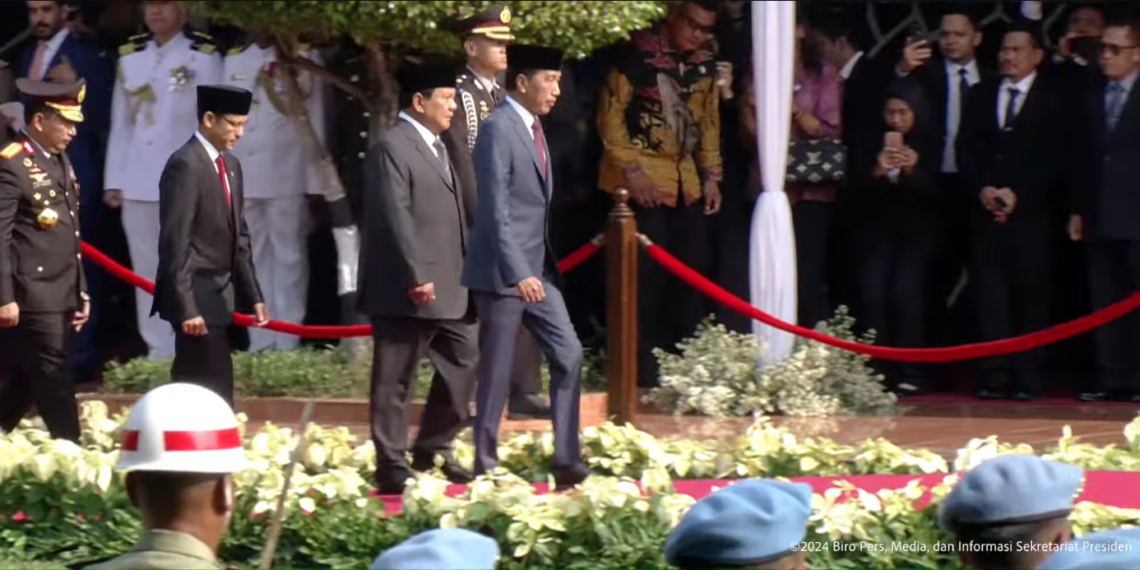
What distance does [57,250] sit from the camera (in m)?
9.58

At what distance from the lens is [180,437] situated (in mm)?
4465

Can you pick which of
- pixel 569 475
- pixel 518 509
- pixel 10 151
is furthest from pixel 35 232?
pixel 518 509

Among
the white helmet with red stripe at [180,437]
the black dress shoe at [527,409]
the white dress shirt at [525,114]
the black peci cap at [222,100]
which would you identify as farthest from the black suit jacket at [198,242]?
the white helmet with red stripe at [180,437]

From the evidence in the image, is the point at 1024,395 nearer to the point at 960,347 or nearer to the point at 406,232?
the point at 960,347

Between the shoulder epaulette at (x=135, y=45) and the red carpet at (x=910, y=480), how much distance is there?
536 centimetres

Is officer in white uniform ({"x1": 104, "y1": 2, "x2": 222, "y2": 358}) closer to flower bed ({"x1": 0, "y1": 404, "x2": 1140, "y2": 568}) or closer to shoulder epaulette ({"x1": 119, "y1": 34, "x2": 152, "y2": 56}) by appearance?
shoulder epaulette ({"x1": 119, "y1": 34, "x2": 152, "y2": 56})

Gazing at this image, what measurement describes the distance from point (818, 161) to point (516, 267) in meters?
3.93

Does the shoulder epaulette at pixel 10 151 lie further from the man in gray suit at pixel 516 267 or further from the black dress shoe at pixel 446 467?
the black dress shoe at pixel 446 467

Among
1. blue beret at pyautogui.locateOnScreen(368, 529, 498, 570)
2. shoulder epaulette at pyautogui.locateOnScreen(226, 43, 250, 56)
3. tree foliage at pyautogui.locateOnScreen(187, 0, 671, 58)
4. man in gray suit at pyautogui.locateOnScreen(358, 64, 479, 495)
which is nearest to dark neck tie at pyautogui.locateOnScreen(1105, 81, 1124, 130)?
Answer: tree foliage at pyautogui.locateOnScreen(187, 0, 671, 58)

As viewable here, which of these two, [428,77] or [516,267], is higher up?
[428,77]

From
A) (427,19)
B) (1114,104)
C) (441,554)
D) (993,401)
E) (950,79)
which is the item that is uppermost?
(427,19)

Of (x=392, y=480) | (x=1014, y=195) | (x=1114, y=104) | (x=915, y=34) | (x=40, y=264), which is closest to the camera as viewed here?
(x=392, y=480)

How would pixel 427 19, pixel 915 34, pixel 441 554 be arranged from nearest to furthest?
pixel 441 554, pixel 427 19, pixel 915 34

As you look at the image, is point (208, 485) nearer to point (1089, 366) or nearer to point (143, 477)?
point (143, 477)
